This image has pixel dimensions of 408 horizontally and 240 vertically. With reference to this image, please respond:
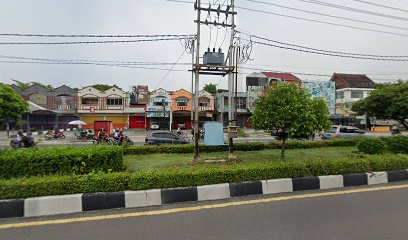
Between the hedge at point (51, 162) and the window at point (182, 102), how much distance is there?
31.8m

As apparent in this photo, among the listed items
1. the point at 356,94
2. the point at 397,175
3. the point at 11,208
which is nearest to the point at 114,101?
the point at 11,208

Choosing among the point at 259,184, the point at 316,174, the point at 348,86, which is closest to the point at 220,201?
the point at 259,184

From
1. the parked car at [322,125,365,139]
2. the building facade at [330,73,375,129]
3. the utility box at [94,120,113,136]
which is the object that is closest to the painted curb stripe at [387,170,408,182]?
the parked car at [322,125,365,139]

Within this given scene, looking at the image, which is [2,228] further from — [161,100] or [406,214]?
[161,100]

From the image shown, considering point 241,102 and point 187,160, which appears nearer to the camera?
point 187,160

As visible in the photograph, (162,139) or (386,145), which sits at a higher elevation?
(386,145)

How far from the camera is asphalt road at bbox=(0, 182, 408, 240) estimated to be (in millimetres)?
2998

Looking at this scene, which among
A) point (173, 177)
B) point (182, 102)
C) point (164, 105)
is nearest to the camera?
point (173, 177)

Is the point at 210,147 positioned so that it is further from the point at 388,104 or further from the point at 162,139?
the point at 388,104

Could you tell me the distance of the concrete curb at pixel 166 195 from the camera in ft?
11.9

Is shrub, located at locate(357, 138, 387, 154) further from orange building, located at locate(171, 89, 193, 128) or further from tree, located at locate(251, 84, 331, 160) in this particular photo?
orange building, located at locate(171, 89, 193, 128)

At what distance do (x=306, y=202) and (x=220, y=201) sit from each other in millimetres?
1551

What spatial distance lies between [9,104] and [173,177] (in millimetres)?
3932

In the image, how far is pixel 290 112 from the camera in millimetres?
6367
